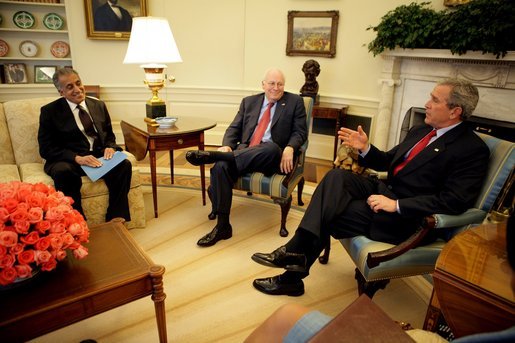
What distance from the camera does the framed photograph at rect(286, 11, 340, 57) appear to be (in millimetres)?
4191

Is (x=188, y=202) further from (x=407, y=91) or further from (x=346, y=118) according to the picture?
(x=407, y=91)

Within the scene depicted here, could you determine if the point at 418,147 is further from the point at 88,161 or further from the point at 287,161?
the point at 88,161

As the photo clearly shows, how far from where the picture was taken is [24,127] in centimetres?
266

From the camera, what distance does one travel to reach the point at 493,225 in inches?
57.8

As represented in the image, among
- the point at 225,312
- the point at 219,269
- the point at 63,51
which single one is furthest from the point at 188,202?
the point at 63,51

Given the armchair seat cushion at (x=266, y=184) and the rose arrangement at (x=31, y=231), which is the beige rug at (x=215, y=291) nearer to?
the armchair seat cushion at (x=266, y=184)

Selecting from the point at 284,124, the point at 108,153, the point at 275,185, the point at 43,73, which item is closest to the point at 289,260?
the point at 275,185

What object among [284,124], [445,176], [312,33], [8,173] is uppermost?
[312,33]

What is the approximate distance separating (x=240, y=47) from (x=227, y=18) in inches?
15.9

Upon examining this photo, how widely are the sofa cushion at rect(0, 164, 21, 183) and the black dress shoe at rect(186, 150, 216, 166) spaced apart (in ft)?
3.98

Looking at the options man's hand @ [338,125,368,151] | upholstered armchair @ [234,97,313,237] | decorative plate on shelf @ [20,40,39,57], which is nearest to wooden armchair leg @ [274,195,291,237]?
upholstered armchair @ [234,97,313,237]

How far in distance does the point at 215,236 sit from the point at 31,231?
56.3 inches

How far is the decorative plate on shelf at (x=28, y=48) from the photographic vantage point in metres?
4.47

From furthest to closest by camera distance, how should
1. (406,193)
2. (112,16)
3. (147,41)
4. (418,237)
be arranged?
(112,16) → (147,41) → (406,193) → (418,237)
